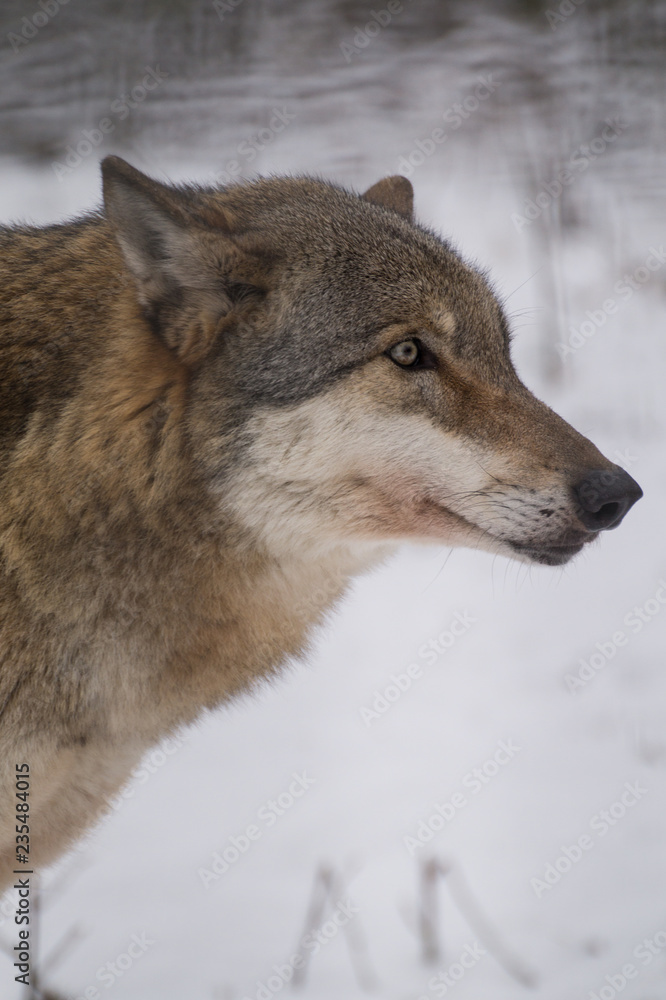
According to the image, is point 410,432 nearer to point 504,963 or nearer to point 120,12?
point 504,963

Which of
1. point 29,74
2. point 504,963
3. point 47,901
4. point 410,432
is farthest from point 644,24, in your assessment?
point 47,901

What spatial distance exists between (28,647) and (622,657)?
14.8ft
